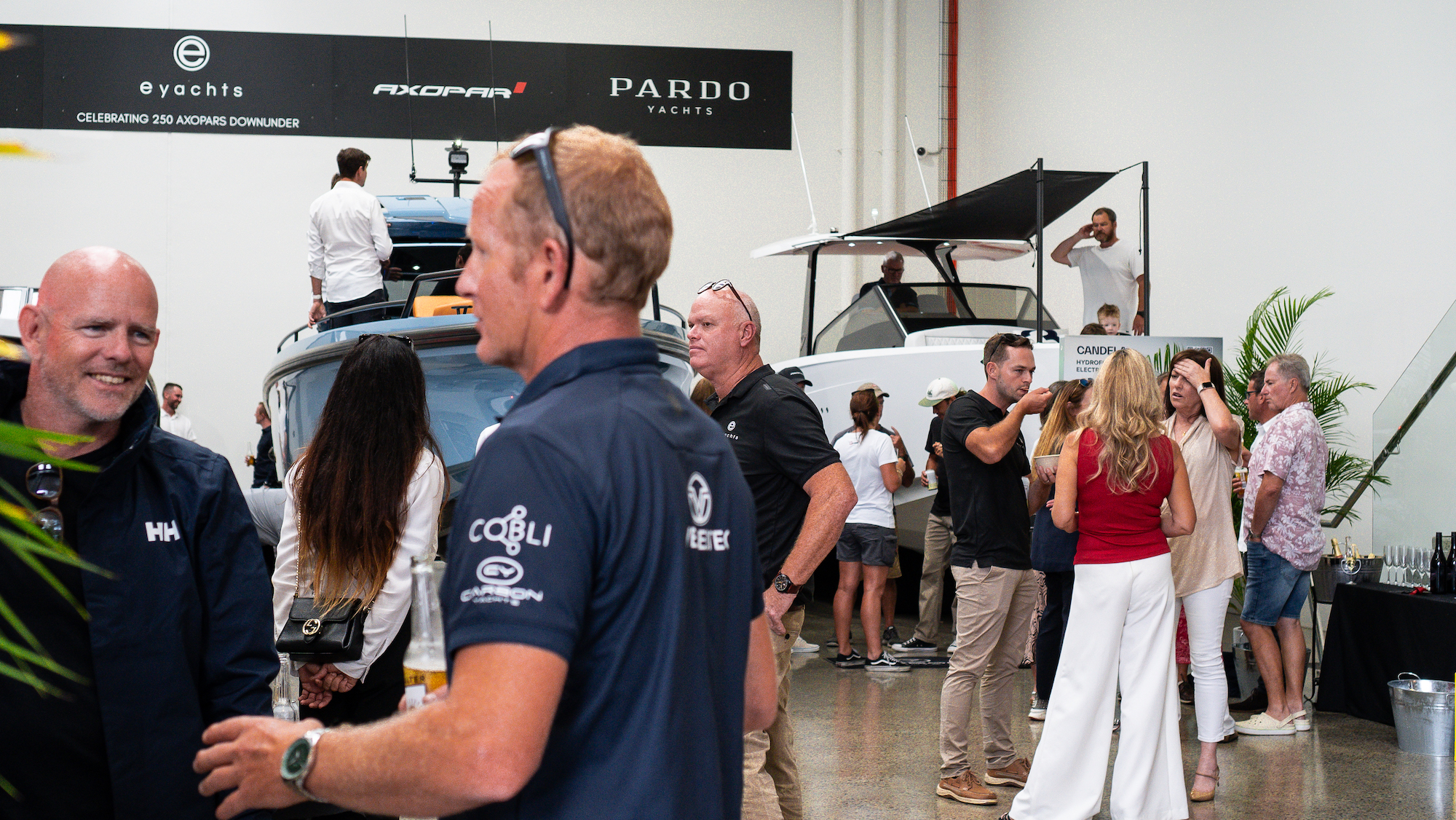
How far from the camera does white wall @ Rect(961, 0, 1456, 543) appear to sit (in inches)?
329

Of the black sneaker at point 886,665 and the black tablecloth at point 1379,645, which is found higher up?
the black tablecloth at point 1379,645

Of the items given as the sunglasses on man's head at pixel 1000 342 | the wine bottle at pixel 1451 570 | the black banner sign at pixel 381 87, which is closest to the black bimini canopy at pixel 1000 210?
the wine bottle at pixel 1451 570

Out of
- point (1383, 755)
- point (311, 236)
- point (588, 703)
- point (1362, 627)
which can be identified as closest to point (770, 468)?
point (588, 703)

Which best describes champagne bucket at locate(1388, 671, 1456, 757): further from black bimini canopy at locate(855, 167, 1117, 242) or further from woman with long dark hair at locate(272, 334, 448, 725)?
woman with long dark hair at locate(272, 334, 448, 725)

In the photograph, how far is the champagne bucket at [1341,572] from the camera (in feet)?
21.0

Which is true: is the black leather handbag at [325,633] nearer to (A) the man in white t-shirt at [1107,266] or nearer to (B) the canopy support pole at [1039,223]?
(B) the canopy support pole at [1039,223]

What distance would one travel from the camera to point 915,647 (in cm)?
807

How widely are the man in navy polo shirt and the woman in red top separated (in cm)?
326

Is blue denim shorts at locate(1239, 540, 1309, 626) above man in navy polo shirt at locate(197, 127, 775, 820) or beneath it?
beneath

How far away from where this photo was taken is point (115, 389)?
72.7 inches

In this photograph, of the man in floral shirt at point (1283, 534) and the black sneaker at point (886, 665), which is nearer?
the man in floral shirt at point (1283, 534)

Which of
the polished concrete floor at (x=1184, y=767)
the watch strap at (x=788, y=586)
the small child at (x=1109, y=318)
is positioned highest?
the small child at (x=1109, y=318)

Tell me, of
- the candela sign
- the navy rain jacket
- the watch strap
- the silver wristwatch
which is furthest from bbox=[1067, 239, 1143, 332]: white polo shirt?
the silver wristwatch

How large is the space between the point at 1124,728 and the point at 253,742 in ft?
12.3
